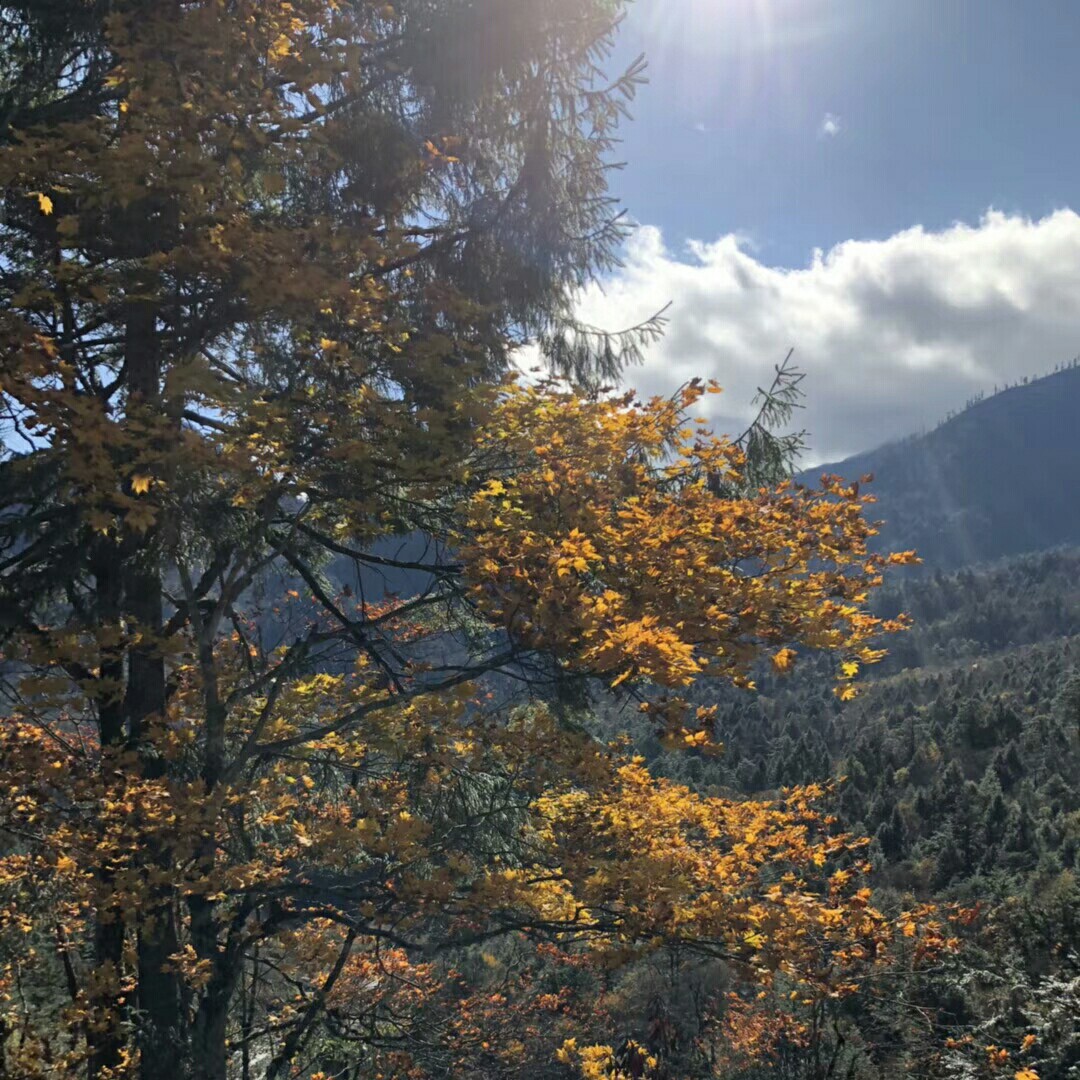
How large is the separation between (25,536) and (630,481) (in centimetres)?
407

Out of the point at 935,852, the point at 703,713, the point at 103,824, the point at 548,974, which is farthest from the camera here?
the point at 935,852

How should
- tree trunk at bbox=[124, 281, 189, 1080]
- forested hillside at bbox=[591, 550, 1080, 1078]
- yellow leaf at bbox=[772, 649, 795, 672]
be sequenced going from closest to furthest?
yellow leaf at bbox=[772, 649, 795, 672], tree trunk at bbox=[124, 281, 189, 1080], forested hillside at bbox=[591, 550, 1080, 1078]

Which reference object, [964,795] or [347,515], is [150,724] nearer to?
[347,515]

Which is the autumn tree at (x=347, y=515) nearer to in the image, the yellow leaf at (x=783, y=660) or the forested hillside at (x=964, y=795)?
the yellow leaf at (x=783, y=660)

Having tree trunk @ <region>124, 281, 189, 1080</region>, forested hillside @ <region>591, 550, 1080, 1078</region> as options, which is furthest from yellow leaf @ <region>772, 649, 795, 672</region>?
tree trunk @ <region>124, 281, 189, 1080</region>

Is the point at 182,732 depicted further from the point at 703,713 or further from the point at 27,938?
the point at 703,713

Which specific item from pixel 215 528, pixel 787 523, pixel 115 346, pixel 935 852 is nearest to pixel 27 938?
pixel 215 528

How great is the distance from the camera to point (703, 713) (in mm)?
4160

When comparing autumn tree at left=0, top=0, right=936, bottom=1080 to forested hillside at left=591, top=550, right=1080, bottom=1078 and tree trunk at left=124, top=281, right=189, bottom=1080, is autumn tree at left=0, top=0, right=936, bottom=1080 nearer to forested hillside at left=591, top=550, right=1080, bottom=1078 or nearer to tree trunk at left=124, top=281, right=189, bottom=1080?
tree trunk at left=124, top=281, right=189, bottom=1080

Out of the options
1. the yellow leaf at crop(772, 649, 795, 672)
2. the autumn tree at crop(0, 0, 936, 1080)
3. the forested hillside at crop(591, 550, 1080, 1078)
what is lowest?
the forested hillside at crop(591, 550, 1080, 1078)

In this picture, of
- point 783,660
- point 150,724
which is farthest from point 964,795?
point 150,724

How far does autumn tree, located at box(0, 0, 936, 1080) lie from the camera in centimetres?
397

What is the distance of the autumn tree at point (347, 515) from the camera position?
3.97 meters

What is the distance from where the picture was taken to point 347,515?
5398 millimetres
